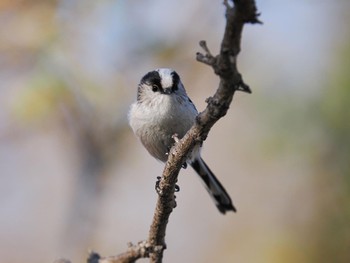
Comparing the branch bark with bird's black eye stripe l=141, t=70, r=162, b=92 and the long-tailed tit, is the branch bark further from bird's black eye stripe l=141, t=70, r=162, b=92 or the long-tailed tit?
bird's black eye stripe l=141, t=70, r=162, b=92

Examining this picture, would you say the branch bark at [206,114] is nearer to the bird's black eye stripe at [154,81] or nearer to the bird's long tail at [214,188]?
the bird's black eye stripe at [154,81]

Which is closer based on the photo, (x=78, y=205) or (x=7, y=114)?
(x=7, y=114)

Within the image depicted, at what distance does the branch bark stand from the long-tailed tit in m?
0.74

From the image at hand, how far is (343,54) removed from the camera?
17.3 ft

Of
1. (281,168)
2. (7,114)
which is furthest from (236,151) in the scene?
(7,114)

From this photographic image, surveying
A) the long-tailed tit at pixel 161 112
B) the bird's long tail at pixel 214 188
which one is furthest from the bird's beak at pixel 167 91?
the bird's long tail at pixel 214 188

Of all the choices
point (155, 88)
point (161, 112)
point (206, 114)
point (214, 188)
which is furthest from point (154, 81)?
point (206, 114)

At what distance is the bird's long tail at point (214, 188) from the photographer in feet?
13.5

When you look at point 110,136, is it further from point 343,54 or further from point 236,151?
point 343,54

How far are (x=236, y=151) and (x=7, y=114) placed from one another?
7.63ft

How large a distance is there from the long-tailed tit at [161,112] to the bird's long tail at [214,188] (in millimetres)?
575

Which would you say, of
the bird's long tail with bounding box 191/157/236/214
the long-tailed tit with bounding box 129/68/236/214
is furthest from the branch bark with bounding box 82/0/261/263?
the bird's long tail with bounding box 191/157/236/214

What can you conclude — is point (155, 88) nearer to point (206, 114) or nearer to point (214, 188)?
point (214, 188)

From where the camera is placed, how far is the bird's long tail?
4105 mm
